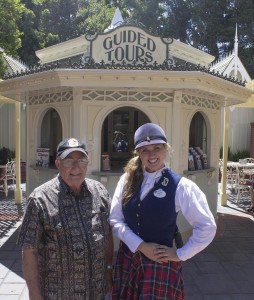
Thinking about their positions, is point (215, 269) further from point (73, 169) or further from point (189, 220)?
point (73, 169)

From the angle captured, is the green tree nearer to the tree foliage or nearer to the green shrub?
the green shrub

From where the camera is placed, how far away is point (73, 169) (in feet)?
Result: 7.43

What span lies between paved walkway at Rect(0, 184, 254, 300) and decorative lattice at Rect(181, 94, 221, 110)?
2437 millimetres

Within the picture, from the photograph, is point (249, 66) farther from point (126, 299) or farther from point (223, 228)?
point (126, 299)

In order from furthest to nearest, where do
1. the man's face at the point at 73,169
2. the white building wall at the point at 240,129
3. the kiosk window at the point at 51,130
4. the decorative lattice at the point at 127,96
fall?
the white building wall at the point at 240,129, the kiosk window at the point at 51,130, the decorative lattice at the point at 127,96, the man's face at the point at 73,169

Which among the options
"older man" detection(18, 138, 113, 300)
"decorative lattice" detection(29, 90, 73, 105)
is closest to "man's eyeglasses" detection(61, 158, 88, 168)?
"older man" detection(18, 138, 113, 300)

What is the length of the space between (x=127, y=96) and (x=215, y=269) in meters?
2.92

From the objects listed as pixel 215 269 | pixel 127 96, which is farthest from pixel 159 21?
pixel 215 269

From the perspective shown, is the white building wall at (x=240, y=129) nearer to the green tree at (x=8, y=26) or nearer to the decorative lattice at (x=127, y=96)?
the green tree at (x=8, y=26)

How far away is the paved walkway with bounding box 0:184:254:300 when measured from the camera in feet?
A: 14.1

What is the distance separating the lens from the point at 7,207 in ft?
28.9

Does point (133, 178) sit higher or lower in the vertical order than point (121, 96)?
lower

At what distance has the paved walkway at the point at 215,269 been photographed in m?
4.30

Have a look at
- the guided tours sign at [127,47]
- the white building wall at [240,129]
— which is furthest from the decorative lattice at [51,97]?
the white building wall at [240,129]
